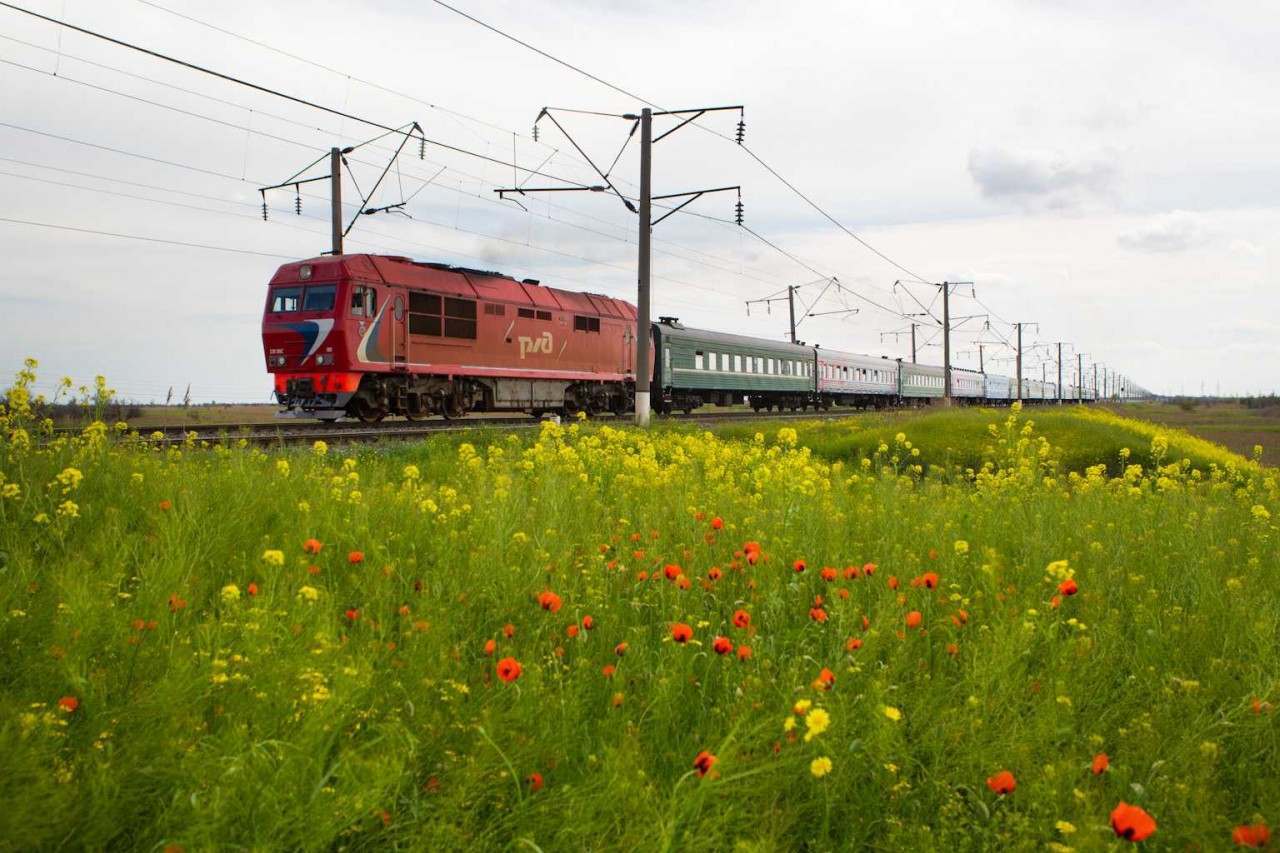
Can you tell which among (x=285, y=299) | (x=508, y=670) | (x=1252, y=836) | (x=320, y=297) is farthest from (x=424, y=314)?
(x=1252, y=836)

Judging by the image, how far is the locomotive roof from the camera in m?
17.3

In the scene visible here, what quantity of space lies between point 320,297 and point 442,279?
301 cm

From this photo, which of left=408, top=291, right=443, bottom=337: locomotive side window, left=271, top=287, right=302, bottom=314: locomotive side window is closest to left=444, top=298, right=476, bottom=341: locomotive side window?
left=408, top=291, right=443, bottom=337: locomotive side window

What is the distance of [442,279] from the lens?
1936 cm

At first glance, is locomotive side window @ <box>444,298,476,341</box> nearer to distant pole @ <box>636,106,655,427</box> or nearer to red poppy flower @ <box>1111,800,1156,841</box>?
distant pole @ <box>636,106,655,427</box>

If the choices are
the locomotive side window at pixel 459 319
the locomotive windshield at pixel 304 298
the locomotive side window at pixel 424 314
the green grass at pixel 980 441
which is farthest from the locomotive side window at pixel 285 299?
the green grass at pixel 980 441

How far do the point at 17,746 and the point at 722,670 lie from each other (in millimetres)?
2152

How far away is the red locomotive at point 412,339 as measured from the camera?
55.9 feet

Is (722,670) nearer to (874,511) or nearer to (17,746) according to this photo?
(17,746)

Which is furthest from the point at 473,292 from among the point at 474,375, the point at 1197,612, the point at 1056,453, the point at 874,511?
the point at 1197,612

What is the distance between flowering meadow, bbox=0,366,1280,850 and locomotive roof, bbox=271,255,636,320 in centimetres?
1271

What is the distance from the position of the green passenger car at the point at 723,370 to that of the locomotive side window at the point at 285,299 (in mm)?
13627

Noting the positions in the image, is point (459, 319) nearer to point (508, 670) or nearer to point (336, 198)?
point (336, 198)

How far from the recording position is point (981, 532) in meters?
5.46
